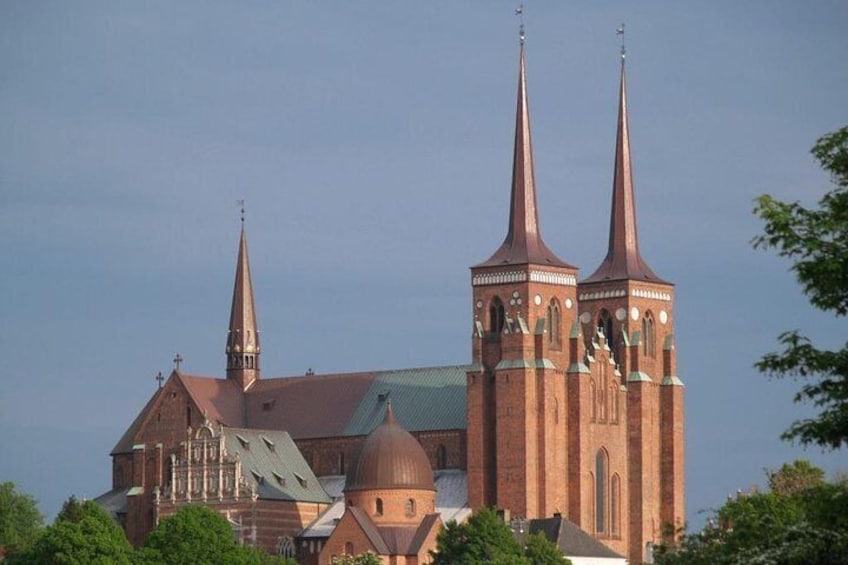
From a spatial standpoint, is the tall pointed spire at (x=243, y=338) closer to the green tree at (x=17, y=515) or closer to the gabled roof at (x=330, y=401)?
the gabled roof at (x=330, y=401)

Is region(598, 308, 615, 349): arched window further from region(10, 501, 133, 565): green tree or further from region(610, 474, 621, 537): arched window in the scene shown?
region(10, 501, 133, 565): green tree

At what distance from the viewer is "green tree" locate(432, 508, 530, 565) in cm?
11925

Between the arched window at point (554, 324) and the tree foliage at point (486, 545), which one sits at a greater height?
the arched window at point (554, 324)

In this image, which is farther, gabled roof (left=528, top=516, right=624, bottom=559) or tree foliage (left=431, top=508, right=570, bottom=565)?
gabled roof (left=528, top=516, right=624, bottom=559)

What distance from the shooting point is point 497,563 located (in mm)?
108312

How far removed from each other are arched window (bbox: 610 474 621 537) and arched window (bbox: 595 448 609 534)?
0.52 metres

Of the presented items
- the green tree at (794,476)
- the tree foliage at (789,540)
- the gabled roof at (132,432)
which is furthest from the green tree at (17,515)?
the tree foliage at (789,540)

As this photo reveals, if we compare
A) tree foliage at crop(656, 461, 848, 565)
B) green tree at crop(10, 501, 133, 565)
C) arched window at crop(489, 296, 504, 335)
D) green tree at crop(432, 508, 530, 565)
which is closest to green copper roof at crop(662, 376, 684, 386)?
arched window at crop(489, 296, 504, 335)

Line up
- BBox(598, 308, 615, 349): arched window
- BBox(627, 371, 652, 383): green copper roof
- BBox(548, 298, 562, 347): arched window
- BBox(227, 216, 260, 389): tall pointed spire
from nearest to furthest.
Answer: BBox(548, 298, 562, 347): arched window
BBox(627, 371, 652, 383): green copper roof
BBox(598, 308, 615, 349): arched window
BBox(227, 216, 260, 389): tall pointed spire

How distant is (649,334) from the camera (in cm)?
14438

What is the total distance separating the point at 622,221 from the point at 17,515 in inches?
2046

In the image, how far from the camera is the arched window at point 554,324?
138 metres

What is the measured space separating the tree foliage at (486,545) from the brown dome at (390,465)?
1203 centimetres

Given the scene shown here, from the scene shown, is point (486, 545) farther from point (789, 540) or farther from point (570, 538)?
point (789, 540)
